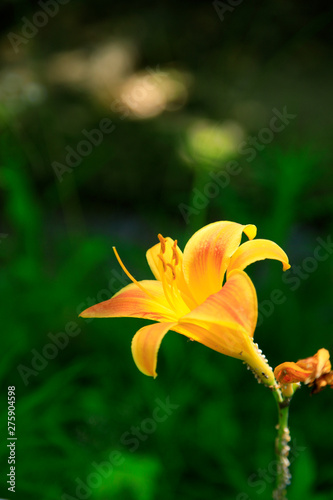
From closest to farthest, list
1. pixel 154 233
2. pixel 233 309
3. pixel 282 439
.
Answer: pixel 233 309, pixel 282 439, pixel 154 233

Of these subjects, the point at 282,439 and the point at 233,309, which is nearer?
the point at 233,309

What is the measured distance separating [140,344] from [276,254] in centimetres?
23

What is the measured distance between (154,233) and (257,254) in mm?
2434

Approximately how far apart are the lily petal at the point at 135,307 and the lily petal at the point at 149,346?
0.06 m

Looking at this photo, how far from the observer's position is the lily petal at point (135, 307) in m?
0.86

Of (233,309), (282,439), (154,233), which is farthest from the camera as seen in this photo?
(154,233)

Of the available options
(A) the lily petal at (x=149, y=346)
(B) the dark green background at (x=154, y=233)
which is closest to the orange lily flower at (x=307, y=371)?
(A) the lily petal at (x=149, y=346)

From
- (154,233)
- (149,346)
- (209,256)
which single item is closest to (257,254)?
(209,256)

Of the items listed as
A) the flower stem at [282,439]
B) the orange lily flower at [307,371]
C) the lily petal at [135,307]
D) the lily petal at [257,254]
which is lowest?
the flower stem at [282,439]

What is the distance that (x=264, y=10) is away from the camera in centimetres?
378

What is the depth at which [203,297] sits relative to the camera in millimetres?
944

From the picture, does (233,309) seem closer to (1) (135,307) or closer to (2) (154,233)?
(1) (135,307)

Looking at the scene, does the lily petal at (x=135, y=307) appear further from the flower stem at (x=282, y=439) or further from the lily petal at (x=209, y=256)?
the flower stem at (x=282, y=439)

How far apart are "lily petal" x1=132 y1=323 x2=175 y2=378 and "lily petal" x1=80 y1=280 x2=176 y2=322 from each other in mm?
63
